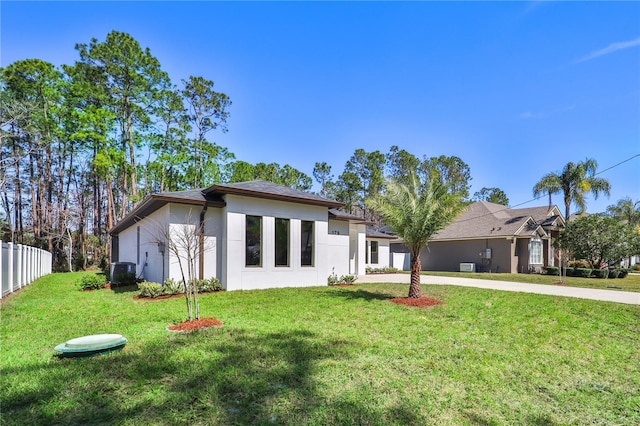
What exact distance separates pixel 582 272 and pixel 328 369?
24805mm

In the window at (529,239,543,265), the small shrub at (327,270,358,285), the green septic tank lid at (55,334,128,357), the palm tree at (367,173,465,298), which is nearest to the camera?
the green septic tank lid at (55,334,128,357)

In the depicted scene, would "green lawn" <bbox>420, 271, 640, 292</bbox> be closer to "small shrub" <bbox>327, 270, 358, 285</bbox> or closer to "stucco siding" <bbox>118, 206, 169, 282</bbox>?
"small shrub" <bbox>327, 270, 358, 285</bbox>

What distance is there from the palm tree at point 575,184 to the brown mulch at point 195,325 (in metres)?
25.2

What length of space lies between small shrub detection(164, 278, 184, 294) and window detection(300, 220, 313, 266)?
15.2 feet

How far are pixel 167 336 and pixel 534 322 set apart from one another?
7908 millimetres

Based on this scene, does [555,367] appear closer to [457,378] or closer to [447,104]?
[457,378]

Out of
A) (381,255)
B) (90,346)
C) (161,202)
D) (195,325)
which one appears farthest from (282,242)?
(381,255)

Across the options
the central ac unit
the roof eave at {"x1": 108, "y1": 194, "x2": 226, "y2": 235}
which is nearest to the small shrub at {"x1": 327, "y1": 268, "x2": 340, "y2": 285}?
the roof eave at {"x1": 108, "y1": 194, "x2": 226, "y2": 235}

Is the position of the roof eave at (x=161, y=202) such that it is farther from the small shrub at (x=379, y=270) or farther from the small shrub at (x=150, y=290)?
the small shrub at (x=379, y=270)

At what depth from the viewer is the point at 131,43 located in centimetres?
2509

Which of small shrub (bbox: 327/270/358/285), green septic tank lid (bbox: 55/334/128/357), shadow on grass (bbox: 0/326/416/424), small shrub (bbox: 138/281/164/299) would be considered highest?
green septic tank lid (bbox: 55/334/128/357)

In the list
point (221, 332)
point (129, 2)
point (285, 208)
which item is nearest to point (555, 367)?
point (221, 332)

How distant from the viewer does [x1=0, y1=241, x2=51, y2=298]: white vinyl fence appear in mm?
10516

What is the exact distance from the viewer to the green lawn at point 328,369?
10.9 ft
